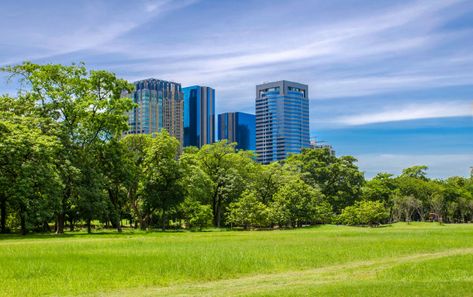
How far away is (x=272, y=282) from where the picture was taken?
2127 centimetres

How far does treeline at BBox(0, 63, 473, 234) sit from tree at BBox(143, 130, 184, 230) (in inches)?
5.1

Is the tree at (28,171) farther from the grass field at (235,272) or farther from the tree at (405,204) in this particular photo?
the tree at (405,204)

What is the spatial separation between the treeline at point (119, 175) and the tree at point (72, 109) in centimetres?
11

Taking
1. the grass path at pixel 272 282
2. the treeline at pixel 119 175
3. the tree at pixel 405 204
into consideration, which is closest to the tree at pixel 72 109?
the treeline at pixel 119 175

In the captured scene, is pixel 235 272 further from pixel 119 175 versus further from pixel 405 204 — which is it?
pixel 405 204

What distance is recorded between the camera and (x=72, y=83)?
60.0 metres

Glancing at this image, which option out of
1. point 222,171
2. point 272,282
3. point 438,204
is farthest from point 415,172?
point 272,282

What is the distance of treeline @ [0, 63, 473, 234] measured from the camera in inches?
1964

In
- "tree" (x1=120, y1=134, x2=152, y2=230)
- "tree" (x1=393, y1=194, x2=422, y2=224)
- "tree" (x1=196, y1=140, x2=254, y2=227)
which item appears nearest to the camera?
"tree" (x1=120, y1=134, x2=152, y2=230)

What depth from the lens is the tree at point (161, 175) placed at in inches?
2704

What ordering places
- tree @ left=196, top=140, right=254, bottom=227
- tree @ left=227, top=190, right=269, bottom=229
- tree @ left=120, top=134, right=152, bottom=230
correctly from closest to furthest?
1. tree @ left=120, top=134, right=152, bottom=230
2. tree @ left=227, top=190, right=269, bottom=229
3. tree @ left=196, top=140, right=254, bottom=227

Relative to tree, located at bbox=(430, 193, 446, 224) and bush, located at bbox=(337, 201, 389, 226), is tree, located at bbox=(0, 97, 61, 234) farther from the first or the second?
tree, located at bbox=(430, 193, 446, 224)

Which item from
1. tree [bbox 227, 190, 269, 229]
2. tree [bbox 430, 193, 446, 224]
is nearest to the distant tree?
tree [bbox 430, 193, 446, 224]

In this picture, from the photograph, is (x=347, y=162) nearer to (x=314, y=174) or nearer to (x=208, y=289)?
(x=314, y=174)
